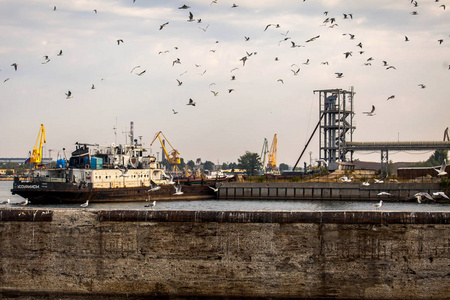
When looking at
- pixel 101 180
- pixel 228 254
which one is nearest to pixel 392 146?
pixel 101 180

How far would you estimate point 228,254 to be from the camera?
17.0 m

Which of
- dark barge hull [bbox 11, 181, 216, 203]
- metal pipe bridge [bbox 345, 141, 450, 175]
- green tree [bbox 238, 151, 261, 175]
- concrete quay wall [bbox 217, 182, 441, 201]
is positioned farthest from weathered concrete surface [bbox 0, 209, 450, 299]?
green tree [bbox 238, 151, 261, 175]

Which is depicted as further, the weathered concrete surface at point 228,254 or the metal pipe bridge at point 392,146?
the metal pipe bridge at point 392,146

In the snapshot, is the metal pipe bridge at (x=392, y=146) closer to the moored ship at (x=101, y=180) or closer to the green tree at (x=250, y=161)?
the moored ship at (x=101, y=180)

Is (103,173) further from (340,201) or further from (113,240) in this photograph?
(113,240)

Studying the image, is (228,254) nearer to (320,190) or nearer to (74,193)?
(74,193)

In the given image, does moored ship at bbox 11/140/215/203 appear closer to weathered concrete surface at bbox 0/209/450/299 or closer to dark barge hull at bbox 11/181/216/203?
dark barge hull at bbox 11/181/216/203

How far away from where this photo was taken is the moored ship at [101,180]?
197 feet

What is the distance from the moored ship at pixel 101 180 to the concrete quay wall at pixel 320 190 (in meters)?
4.04

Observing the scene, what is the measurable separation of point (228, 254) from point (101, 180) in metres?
49.4

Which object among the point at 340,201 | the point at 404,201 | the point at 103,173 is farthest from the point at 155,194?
the point at 404,201

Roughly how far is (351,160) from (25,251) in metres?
78.0

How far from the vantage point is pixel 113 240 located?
1762 centimetres

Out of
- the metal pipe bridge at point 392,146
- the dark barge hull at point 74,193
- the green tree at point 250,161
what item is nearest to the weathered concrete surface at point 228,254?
the dark barge hull at point 74,193
